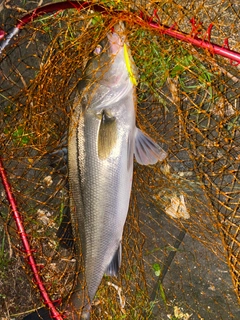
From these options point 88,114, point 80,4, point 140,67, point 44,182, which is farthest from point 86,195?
point 80,4

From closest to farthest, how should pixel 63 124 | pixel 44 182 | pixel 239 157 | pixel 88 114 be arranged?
pixel 88 114 < pixel 239 157 < pixel 63 124 < pixel 44 182

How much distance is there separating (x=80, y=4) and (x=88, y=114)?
75cm

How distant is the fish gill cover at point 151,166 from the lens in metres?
3.14

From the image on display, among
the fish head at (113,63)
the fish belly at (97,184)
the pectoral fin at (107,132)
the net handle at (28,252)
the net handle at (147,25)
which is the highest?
the net handle at (147,25)

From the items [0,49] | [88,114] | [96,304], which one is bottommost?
[96,304]

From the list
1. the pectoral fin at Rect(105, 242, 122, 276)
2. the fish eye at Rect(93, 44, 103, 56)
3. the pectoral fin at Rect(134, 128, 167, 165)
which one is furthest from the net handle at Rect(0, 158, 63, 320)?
the fish eye at Rect(93, 44, 103, 56)

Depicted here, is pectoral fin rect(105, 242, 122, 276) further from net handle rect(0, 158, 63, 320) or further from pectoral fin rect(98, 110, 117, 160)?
pectoral fin rect(98, 110, 117, 160)

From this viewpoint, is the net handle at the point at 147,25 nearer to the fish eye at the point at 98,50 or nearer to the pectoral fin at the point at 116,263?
the fish eye at the point at 98,50

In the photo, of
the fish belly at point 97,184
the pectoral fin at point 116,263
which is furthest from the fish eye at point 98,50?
the pectoral fin at point 116,263

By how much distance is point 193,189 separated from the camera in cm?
331

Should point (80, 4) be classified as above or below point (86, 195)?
above

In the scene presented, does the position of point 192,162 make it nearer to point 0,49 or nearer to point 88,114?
point 88,114

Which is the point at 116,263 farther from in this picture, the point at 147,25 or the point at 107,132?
the point at 147,25

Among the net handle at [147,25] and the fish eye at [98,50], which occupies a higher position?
the net handle at [147,25]
